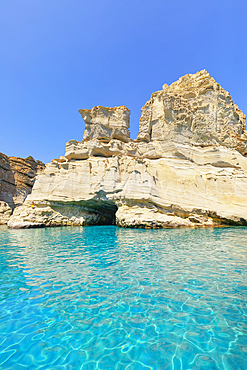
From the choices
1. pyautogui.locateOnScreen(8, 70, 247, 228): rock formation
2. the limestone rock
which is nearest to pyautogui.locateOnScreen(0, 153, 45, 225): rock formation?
the limestone rock

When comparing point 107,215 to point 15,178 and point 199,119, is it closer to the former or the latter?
point 199,119

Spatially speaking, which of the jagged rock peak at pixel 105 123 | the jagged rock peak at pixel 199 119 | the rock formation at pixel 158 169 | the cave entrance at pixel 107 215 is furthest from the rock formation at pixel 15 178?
the jagged rock peak at pixel 199 119

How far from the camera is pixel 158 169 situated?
22.6 metres

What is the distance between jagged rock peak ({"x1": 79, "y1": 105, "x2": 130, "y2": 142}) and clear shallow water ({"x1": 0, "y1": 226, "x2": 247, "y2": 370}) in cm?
2319

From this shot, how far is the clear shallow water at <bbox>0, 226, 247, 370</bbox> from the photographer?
8.32 ft

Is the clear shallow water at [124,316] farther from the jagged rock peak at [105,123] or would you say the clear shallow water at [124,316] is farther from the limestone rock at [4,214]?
the limestone rock at [4,214]

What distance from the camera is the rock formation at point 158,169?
19.8 meters

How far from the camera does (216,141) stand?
84.3 ft

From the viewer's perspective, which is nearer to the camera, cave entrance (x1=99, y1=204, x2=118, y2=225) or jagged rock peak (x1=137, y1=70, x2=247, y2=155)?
jagged rock peak (x1=137, y1=70, x2=247, y2=155)

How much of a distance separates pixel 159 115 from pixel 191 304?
2658 cm

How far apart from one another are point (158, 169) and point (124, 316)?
2010cm

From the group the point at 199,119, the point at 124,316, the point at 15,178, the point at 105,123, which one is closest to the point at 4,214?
the point at 15,178

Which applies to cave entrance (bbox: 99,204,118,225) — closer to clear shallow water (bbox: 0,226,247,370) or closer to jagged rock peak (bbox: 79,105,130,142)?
jagged rock peak (bbox: 79,105,130,142)

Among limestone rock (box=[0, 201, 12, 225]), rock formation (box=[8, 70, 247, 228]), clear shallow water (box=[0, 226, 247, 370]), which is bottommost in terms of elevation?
clear shallow water (box=[0, 226, 247, 370])
